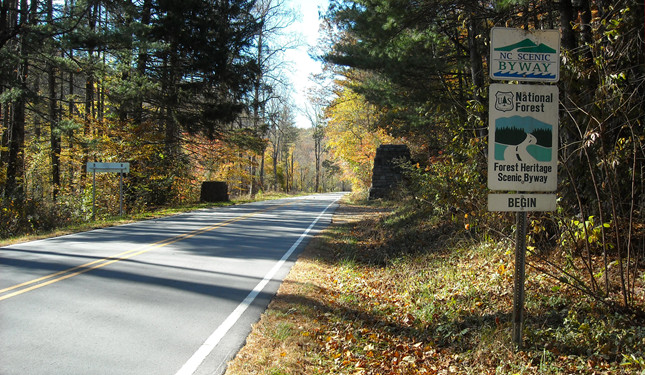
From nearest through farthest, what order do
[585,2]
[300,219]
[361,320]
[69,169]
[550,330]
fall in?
[550,330] < [361,320] < [585,2] < [300,219] < [69,169]

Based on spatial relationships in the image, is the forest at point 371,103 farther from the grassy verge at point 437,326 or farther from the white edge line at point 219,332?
the white edge line at point 219,332

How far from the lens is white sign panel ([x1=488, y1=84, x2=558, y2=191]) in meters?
3.85

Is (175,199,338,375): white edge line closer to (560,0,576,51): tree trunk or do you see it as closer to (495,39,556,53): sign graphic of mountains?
(495,39,556,53): sign graphic of mountains

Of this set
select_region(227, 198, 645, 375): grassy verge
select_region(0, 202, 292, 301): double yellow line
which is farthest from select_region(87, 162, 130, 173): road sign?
select_region(227, 198, 645, 375): grassy verge

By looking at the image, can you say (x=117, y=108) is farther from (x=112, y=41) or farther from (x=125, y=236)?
(x=125, y=236)

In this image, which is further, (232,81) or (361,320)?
(232,81)

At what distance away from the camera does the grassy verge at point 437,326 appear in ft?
13.0

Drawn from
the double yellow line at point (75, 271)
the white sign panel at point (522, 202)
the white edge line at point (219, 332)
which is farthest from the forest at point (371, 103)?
the double yellow line at point (75, 271)

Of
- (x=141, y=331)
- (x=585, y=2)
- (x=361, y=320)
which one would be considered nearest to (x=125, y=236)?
(x=141, y=331)

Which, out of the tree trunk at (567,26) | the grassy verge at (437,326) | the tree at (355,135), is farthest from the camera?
the tree at (355,135)

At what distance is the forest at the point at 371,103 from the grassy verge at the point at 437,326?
44cm

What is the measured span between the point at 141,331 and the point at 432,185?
7.38 meters

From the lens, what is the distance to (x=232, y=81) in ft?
77.5

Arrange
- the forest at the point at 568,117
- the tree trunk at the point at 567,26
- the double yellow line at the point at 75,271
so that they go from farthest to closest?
the tree trunk at the point at 567,26 → the double yellow line at the point at 75,271 → the forest at the point at 568,117
